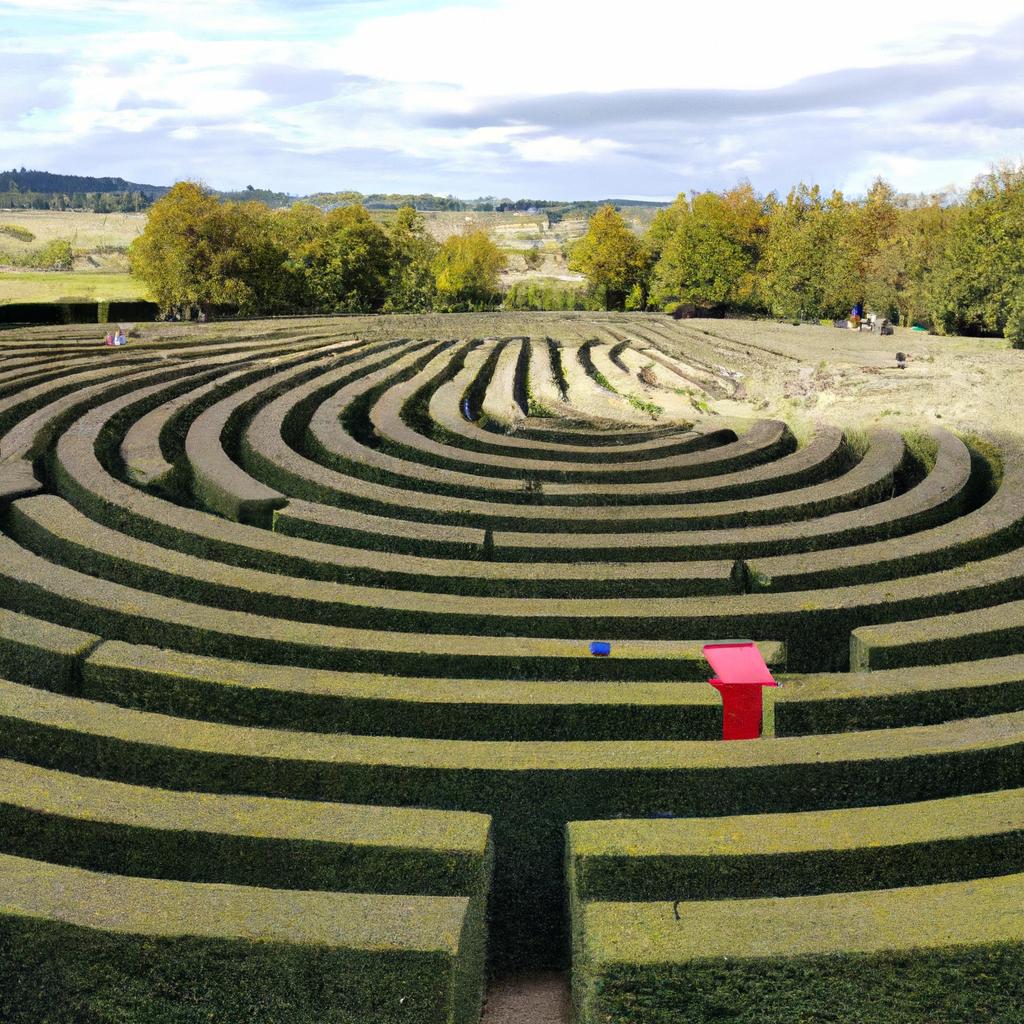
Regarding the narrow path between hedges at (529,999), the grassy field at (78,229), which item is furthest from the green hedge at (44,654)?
the grassy field at (78,229)

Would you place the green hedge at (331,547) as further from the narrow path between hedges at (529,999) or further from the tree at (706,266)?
the tree at (706,266)

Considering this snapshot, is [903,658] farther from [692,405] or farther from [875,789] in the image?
[692,405]

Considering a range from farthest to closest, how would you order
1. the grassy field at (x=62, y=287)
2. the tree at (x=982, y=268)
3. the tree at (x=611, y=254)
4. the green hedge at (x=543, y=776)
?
1. the tree at (x=611, y=254)
2. the grassy field at (x=62, y=287)
3. the tree at (x=982, y=268)
4. the green hedge at (x=543, y=776)

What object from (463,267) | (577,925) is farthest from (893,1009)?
(463,267)

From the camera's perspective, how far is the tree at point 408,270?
65312 millimetres

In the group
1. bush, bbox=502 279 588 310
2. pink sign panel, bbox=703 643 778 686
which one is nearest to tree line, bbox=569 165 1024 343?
bush, bbox=502 279 588 310

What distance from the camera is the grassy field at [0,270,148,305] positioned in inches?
2474

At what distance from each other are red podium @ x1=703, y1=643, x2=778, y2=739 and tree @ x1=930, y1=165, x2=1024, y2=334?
121 ft

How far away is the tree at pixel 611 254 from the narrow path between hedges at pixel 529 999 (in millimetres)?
67758

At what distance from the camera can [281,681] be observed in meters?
9.38

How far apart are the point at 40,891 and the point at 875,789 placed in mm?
6487

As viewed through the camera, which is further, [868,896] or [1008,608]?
[1008,608]

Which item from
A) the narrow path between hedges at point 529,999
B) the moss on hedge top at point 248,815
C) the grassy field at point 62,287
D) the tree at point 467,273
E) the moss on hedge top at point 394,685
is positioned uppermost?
the tree at point 467,273

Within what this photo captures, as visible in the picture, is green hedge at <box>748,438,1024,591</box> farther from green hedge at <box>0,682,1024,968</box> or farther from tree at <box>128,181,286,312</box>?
tree at <box>128,181,286,312</box>
